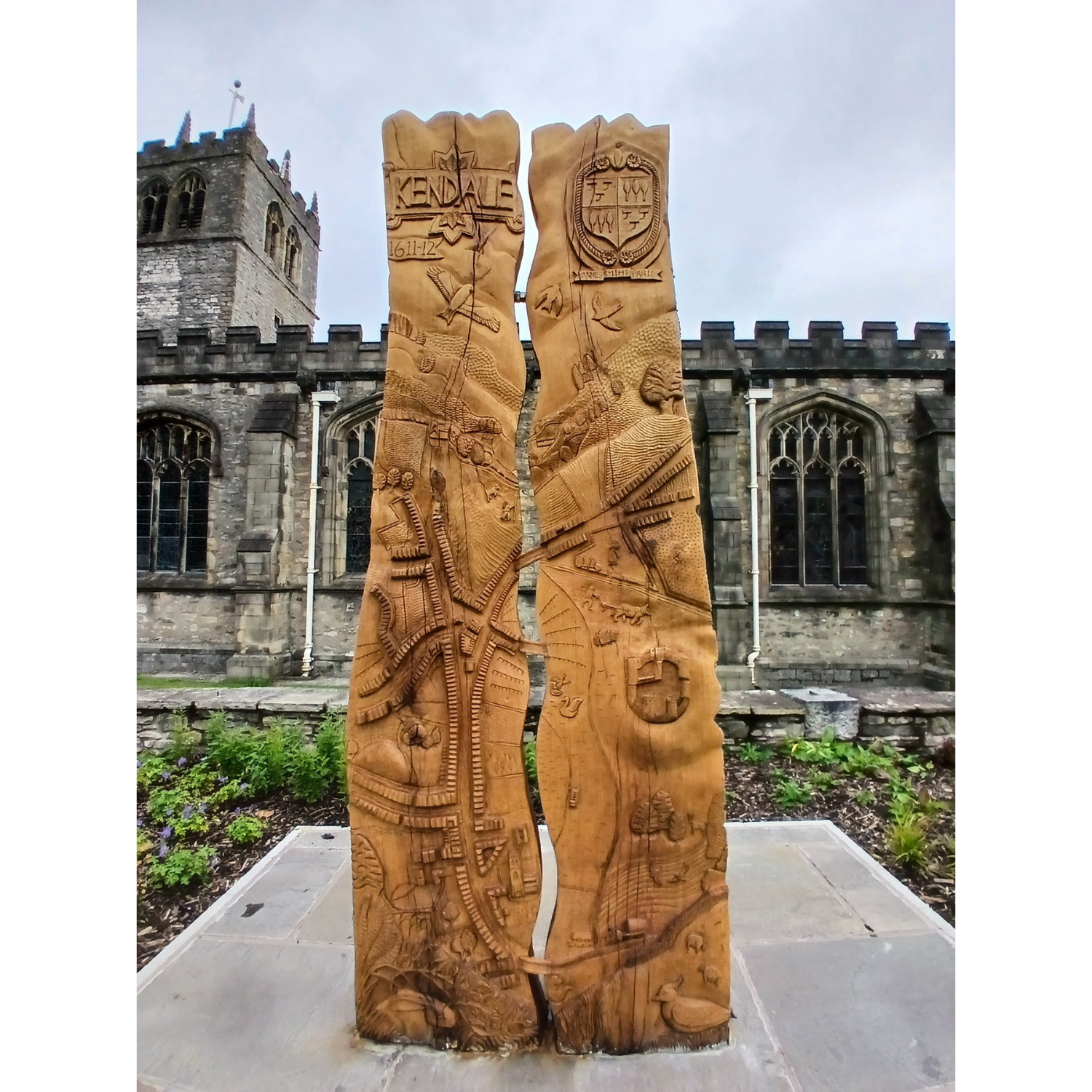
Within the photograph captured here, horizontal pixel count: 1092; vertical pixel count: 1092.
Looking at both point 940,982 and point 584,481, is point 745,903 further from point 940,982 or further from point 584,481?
point 584,481

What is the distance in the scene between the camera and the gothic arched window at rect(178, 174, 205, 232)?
1839 cm

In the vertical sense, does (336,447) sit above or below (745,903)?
above

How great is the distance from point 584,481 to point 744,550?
374 inches

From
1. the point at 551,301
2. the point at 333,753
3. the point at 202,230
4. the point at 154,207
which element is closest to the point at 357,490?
the point at 333,753

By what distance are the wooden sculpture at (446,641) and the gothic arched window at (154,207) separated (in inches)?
856

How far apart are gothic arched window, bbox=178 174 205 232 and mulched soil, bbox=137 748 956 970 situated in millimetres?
19836

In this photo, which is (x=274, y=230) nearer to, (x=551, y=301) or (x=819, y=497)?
(x=819, y=497)

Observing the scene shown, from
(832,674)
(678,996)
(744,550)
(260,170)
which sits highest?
(260,170)

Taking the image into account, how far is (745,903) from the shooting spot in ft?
9.98

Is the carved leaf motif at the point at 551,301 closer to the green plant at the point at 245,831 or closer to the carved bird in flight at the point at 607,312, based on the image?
the carved bird in flight at the point at 607,312

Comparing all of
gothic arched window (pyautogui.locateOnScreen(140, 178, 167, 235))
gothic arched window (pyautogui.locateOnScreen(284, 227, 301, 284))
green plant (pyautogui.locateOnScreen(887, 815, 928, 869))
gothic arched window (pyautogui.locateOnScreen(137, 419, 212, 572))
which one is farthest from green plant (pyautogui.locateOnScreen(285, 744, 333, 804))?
gothic arched window (pyautogui.locateOnScreen(284, 227, 301, 284))

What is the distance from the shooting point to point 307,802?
15.9 feet

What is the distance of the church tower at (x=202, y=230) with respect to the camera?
1794 centimetres

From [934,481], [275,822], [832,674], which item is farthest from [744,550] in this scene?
[275,822]
